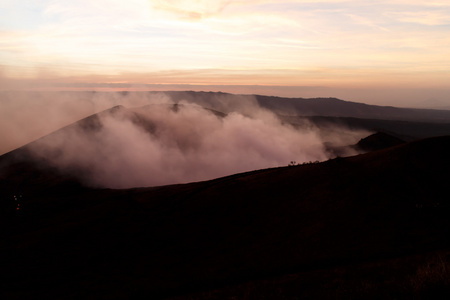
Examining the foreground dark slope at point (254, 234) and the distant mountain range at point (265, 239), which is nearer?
the distant mountain range at point (265, 239)

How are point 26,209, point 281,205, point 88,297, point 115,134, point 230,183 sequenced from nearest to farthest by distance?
point 88,297 < point 281,205 < point 230,183 < point 26,209 < point 115,134

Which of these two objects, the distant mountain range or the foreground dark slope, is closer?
the distant mountain range

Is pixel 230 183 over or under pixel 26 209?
over

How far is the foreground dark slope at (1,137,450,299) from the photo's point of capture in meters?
20.8

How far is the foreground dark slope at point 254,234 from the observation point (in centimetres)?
2080

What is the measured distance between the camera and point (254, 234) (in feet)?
95.1

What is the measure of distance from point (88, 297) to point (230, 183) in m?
25.6

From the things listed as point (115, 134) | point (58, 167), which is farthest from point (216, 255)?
point (115, 134)

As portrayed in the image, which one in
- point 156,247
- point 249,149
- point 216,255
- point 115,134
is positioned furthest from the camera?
point 249,149

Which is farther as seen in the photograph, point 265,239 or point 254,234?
point 254,234

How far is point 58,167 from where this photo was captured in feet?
316

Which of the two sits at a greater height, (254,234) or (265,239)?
(265,239)

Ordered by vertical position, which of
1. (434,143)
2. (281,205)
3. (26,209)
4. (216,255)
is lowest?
(26,209)

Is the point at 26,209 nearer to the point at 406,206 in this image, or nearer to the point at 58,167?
the point at 58,167
